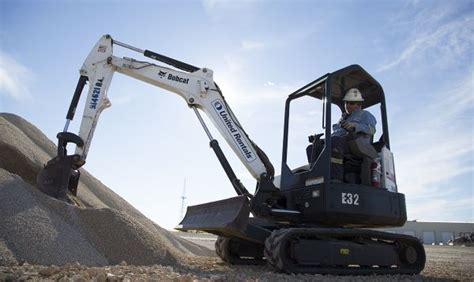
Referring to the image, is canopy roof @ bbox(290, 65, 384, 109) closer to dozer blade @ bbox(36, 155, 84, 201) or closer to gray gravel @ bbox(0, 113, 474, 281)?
gray gravel @ bbox(0, 113, 474, 281)

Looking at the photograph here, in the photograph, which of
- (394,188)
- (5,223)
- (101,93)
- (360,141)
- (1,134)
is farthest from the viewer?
(1,134)

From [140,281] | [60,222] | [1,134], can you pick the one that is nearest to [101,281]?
[140,281]

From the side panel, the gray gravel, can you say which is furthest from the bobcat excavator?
the gray gravel

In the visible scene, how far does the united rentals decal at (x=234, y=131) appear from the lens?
7125 mm

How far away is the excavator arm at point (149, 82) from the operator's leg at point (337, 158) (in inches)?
52.7

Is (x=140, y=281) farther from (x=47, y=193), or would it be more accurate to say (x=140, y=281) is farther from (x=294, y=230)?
(x=47, y=193)

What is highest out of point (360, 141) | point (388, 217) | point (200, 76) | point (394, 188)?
point (200, 76)

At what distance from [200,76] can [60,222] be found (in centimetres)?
350

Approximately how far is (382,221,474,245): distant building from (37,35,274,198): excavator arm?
150ft

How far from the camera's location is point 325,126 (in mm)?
6223

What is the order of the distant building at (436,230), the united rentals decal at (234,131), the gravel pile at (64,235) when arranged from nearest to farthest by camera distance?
the gravel pile at (64,235) → the united rentals decal at (234,131) → the distant building at (436,230)

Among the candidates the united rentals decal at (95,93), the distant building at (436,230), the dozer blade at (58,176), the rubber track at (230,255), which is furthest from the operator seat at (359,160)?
the distant building at (436,230)

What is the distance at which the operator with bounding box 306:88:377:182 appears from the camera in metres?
6.09

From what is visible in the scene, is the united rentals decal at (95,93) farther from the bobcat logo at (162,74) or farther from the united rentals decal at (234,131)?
the united rentals decal at (234,131)
